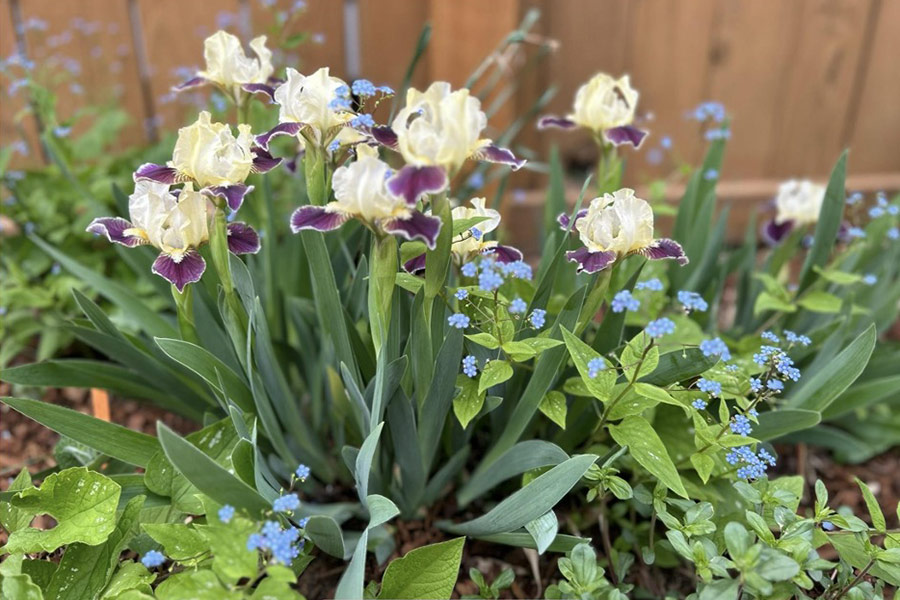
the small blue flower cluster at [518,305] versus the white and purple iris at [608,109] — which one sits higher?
the white and purple iris at [608,109]

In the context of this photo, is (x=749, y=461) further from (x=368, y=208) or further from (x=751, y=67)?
(x=751, y=67)

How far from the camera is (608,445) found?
125cm

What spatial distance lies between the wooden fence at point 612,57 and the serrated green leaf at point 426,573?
1536 millimetres

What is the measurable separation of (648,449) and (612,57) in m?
1.69

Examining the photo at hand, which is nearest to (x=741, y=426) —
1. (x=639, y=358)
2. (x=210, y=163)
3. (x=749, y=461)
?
(x=749, y=461)

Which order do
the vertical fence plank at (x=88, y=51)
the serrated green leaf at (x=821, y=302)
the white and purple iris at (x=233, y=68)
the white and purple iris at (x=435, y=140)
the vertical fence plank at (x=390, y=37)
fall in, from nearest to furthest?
the white and purple iris at (x=435, y=140) < the white and purple iris at (x=233, y=68) < the serrated green leaf at (x=821, y=302) < the vertical fence plank at (x=88, y=51) < the vertical fence plank at (x=390, y=37)

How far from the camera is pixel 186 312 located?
1.10 metres

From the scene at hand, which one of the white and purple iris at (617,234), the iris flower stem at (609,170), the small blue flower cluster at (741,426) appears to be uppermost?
the white and purple iris at (617,234)

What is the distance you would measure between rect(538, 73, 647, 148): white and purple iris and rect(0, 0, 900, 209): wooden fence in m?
0.90

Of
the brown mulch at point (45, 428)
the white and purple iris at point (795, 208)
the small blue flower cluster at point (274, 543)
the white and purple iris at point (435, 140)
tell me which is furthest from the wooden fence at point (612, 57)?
the small blue flower cluster at point (274, 543)

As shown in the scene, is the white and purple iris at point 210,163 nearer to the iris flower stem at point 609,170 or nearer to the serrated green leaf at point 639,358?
the serrated green leaf at point 639,358

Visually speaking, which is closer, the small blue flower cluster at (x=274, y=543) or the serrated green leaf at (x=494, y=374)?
the small blue flower cluster at (x=274, y=543)

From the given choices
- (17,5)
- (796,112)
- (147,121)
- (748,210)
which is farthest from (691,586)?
(17,5)

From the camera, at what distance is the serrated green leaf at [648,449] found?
38.0 inches
